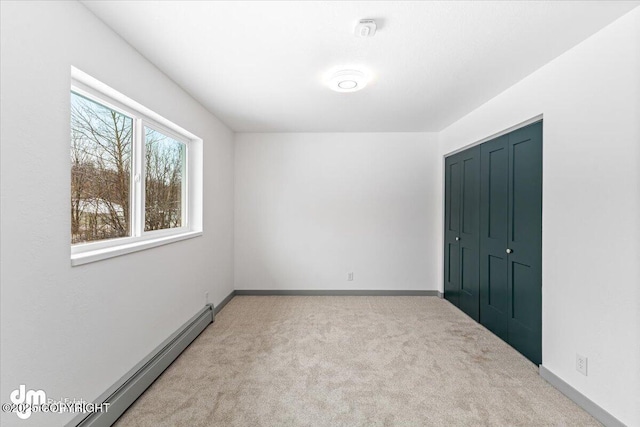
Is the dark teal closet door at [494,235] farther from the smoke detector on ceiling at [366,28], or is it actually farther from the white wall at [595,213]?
the smoke detector on ceiling at [366,28]

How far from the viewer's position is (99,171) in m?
2.02

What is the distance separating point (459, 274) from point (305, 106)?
287cm

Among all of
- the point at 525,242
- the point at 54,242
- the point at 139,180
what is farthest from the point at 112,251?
the point at 525,242

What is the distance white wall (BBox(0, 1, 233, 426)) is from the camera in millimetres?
1282

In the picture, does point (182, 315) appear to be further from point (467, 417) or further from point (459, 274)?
point (459, 274)

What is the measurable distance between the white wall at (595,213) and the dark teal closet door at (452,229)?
1608 millimetres

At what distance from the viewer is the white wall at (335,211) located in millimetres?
4480

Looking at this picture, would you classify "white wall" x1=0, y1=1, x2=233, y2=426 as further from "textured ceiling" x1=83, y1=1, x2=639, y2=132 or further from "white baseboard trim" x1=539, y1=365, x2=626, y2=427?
"white baseboard trim" x1=539, y1=365, x2=626, y2=427

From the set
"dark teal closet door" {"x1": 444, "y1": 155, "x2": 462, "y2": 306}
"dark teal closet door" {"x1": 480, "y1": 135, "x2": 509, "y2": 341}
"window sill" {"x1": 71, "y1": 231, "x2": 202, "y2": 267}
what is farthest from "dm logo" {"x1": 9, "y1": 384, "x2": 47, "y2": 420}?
"dark teal closet door" {"x1": 444, "y1": 155, "x2": 462, "y2": 306}

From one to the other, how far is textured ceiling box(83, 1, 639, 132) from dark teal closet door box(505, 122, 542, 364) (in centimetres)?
64

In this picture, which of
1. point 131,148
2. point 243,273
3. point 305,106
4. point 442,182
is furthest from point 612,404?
point 243,273

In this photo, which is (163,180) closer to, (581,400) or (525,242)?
(525,242)

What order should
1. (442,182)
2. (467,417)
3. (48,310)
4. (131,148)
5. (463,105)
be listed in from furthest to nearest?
(442,182) < (463,105) < (131,148) < (467,417) < (48,310)

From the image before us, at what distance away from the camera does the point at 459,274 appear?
3891 mm
